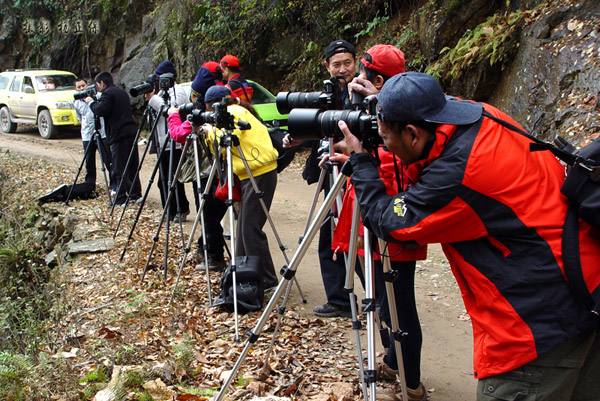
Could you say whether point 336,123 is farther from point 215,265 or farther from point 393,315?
point 215,265

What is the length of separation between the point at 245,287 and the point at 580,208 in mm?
3460

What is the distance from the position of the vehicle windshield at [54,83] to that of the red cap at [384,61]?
614 inches

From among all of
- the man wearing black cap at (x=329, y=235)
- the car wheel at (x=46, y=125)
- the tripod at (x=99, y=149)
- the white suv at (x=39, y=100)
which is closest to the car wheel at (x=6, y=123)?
the white suv at (x=39, y=100)

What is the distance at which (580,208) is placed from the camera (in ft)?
6.66

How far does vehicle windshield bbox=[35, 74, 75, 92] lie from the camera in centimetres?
1689

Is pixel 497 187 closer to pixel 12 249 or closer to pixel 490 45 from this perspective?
pixel 490 45

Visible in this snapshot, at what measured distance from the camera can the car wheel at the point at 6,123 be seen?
18.2 metres

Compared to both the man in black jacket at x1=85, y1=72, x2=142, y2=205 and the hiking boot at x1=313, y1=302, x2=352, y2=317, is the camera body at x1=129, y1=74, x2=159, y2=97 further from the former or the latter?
the hiking boot at x1=313, y1=302, x2=352, y2=317

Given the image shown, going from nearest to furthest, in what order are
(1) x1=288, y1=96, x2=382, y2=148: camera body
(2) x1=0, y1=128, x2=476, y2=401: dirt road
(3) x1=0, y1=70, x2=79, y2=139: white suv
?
(1) x1=288, y1=96, x2=382, y2=148: camera body → (2) x1=0, y1=128, x2=476, y2=401: dirt road → (3) x1=0, y1=70, x2=79, y2=139: white suv

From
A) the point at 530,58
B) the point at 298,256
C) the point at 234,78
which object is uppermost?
the point at 530,58

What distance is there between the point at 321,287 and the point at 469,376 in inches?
87.0

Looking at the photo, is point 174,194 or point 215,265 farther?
point 174,194

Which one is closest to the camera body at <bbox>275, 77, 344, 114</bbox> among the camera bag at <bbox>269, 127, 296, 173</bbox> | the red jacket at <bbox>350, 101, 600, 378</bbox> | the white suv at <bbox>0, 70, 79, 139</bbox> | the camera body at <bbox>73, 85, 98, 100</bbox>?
the red jacket at <bbox>350, 101, 600, 378</bbox>

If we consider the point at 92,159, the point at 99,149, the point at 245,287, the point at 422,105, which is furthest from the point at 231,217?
the point at 92,159
